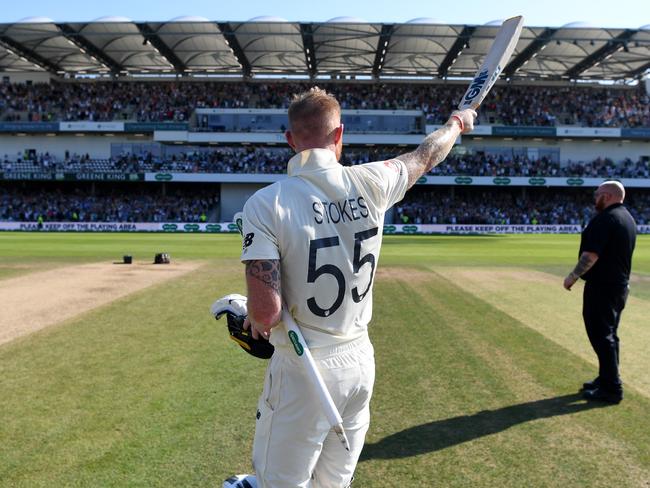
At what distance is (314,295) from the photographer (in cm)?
272

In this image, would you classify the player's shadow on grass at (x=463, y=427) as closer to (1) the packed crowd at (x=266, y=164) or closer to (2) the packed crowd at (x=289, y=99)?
(1) the packed crowd at (x=266, y=164)

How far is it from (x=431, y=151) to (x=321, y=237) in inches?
41.7

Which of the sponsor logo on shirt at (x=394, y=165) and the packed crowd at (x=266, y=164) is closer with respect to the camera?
the sponsor logo on shirt at (x=394, y=165)

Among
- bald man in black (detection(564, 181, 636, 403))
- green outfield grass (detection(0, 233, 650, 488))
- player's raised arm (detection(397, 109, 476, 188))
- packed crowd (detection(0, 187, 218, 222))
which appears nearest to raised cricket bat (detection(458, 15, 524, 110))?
player's raised arm (detection(397, 109, 476, 188))

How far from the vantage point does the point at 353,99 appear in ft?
189

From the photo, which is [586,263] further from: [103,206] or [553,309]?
[103,206]

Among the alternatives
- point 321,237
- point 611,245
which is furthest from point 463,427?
point 321,237

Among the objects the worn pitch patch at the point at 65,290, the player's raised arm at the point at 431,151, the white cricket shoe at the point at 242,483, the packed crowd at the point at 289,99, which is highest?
the packed crowd at the point at 289,99

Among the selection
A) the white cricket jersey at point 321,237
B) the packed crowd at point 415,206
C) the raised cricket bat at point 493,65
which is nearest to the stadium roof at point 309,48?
the packed crowd at point 415,206

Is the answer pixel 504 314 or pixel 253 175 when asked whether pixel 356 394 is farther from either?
pixel 253 175

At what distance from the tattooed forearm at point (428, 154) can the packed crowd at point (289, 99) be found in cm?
5423

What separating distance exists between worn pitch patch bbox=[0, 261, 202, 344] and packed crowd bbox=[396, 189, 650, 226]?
33.2m

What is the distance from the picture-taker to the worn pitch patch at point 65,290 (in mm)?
10250

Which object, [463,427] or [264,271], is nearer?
[264,271]
